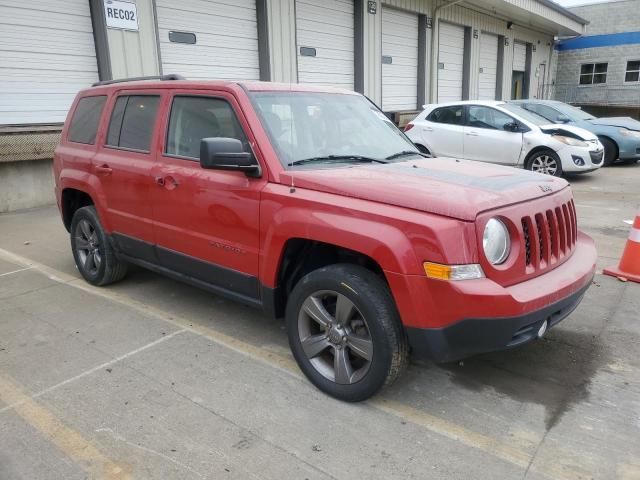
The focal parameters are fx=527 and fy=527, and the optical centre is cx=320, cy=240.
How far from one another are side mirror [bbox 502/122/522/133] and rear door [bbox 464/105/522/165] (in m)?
0.04

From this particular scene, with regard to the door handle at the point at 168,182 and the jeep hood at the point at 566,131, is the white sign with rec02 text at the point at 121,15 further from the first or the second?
the jeep hood at the point at 566,131

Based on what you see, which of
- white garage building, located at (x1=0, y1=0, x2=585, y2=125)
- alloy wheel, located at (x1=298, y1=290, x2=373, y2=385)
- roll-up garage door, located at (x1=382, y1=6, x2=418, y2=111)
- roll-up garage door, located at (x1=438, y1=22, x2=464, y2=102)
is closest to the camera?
alloy wheel, located at (x1=298, y1=290, x2=373, y2=385)

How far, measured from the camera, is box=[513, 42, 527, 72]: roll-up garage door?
24.8m

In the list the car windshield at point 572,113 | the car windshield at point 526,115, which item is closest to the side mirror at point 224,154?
the car windshield at point 526,115

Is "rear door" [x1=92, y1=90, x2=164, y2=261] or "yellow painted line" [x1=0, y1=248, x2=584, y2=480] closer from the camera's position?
"yellow painted line" [x1=0, y1=248, x2=584, y2=480]

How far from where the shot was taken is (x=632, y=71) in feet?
97.7

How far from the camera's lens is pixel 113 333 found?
4.05m

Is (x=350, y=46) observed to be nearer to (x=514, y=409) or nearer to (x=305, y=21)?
(x=305, y=21)

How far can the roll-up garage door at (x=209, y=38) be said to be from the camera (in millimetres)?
10289

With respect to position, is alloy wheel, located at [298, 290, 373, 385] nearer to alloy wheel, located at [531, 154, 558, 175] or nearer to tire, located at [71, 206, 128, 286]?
tire, located at [71, 206, 128, 286]

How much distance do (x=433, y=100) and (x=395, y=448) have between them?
57.9 ft

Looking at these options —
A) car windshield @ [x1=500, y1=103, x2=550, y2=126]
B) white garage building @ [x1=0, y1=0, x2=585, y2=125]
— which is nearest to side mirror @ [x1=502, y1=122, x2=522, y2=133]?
car windshield @ [x1=500, y1=103, x2=550, y2=126]

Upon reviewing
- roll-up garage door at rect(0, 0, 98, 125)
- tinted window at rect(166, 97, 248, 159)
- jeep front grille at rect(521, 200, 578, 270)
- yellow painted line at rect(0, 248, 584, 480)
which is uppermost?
roll-up garage door at rect(0, 0, 98, 125)

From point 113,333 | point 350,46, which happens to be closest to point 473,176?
point 113,333
